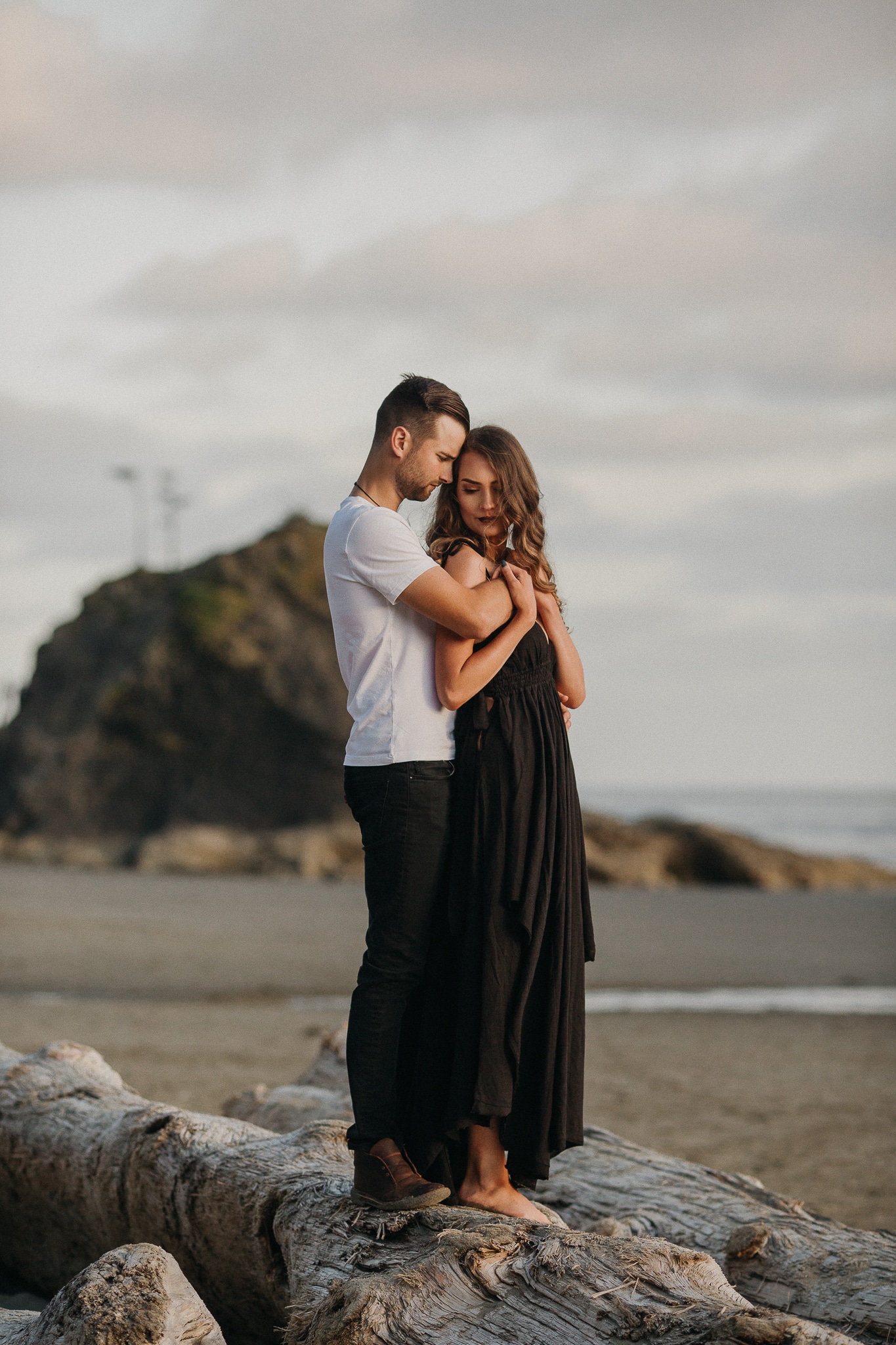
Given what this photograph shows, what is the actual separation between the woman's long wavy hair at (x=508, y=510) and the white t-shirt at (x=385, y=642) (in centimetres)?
23

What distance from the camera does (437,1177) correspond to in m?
3.65

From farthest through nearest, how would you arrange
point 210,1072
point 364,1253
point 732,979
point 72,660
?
point 72,660 → point 732,979 → point 210,1072 → point 364,1253

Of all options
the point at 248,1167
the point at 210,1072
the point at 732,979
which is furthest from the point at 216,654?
the point at 248,1167

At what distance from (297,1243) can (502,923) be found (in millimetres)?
1030

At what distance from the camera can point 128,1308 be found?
282cm

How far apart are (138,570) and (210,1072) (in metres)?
33.1

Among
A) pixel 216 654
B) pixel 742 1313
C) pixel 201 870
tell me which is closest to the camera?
pixel 742 1313

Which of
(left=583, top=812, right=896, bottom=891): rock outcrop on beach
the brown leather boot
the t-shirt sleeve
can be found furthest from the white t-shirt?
(left=583, top=812, right=896, bottom=891): rock outcrop on beach

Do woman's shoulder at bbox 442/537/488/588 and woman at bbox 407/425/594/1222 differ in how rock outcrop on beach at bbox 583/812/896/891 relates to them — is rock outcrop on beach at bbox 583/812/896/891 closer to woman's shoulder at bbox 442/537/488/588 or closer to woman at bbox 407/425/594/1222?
woman at bbox 407/425/594/1222

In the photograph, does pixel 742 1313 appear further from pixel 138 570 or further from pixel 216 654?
pixel 138 570

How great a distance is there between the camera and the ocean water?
154 feet

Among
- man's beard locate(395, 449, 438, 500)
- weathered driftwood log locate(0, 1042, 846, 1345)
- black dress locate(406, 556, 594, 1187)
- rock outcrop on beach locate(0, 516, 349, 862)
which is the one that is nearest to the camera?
weathered driftwood log locate(0, 1042, 846, 1345)

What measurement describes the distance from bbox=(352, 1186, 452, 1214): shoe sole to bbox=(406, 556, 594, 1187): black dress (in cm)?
16

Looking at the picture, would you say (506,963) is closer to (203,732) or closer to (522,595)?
(522,595)
